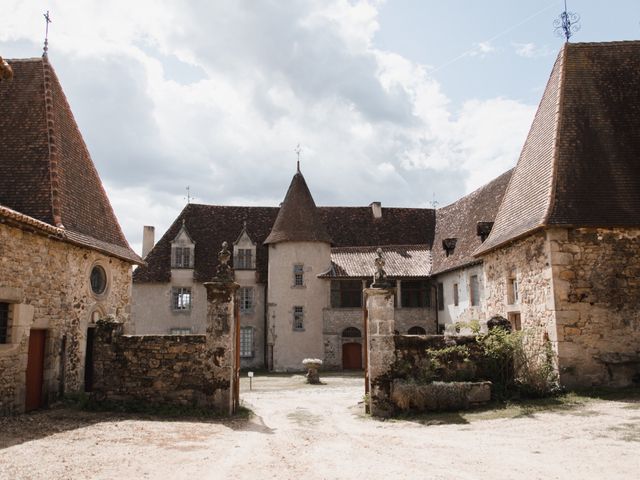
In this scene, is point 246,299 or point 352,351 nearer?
point 352,351

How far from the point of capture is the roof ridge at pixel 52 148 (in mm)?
12086

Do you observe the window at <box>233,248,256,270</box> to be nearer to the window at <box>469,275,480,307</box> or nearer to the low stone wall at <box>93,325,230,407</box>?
the window at <box>469,275,480,307</box>

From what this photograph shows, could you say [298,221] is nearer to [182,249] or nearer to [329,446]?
[182,249]

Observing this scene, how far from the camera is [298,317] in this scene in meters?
25.5

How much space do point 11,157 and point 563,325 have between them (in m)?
13.6

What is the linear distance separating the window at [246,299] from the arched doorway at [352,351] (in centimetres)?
511

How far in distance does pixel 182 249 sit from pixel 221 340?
Result: 689 inches

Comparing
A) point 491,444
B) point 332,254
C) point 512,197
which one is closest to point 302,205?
point 332,254

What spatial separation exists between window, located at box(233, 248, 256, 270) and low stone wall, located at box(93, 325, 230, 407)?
54.1 feet

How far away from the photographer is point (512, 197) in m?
15.7

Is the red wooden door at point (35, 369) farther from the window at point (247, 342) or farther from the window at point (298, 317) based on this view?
the window at point (247, 342)

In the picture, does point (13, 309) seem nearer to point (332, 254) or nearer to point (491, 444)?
point (491, 444)

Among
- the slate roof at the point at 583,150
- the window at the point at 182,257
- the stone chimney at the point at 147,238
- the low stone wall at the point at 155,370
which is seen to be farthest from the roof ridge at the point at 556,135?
the stone chimney at the point at 147,238

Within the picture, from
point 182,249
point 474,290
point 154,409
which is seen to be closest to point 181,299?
point 182,249
